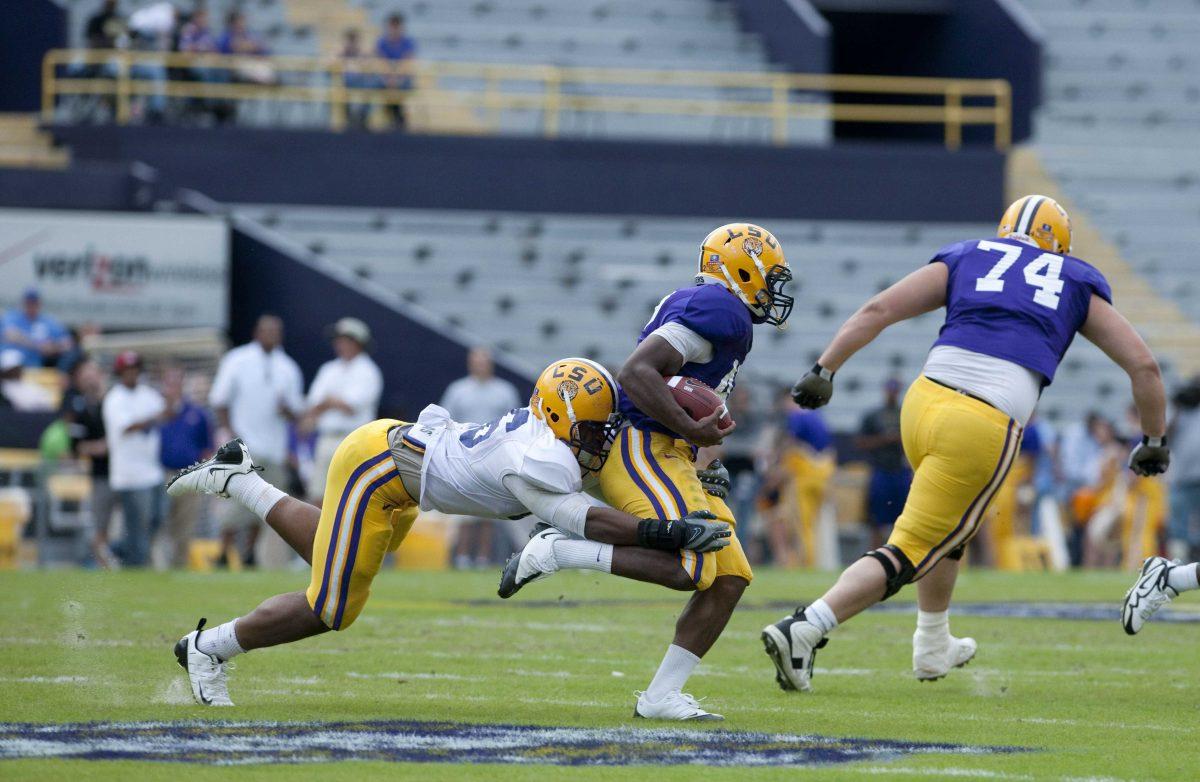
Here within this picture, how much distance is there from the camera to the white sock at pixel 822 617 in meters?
6.45

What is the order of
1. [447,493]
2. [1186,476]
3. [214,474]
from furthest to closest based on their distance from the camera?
[1186,476]
[214,474]
[447,493]

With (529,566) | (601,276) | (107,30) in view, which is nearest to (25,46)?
(107,30)

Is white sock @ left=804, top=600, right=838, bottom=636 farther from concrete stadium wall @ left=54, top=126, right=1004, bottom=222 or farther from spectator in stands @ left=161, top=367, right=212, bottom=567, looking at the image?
concrete stadium wall @ left=54, top=126, right=1004, bottom=222

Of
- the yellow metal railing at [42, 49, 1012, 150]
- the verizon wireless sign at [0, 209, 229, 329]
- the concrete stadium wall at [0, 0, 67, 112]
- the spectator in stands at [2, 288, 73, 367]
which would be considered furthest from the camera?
the concrete stadium wall at [0, 0, 67, 112]

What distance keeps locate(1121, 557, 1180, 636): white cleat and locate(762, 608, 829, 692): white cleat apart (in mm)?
1148

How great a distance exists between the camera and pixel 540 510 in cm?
568

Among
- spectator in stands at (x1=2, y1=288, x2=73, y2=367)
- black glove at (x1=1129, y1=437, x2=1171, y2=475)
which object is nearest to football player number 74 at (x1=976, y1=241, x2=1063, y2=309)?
black glove at (x1=1129, y1=437, x2=1171, y2=475)

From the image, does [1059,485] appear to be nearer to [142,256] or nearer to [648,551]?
[142,256]

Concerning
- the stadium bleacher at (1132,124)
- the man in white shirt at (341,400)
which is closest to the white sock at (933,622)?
the man in white shirt at (341,400)

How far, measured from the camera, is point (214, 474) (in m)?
6.16

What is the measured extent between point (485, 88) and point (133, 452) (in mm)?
9660

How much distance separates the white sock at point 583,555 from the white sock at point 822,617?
3.65 ft

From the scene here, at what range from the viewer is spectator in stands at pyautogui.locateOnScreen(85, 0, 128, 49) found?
19703mm

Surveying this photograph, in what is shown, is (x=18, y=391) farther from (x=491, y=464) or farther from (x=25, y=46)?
(x=491, y=464)
